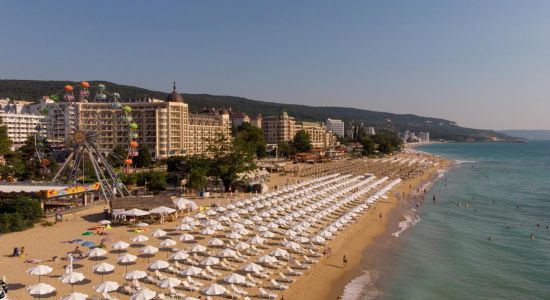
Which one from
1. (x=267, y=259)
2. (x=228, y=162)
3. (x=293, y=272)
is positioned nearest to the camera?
(x=293, y=272)

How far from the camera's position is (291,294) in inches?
769

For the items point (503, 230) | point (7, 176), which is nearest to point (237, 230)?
point (503, 230)

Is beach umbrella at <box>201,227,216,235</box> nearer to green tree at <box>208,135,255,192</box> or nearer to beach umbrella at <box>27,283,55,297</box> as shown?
beach umbrella at <box>27,283,55,297</box>

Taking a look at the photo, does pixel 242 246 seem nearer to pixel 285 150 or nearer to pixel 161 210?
pixel 161 210

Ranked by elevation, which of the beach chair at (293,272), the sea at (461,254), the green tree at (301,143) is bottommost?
the sea at (461,254)

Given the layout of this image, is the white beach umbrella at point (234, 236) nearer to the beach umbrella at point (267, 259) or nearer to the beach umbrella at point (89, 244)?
the beach umbrella at point (267, 259)

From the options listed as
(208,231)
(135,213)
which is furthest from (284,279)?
(135,213)

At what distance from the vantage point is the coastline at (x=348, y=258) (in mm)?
20375

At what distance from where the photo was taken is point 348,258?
25.8 metres

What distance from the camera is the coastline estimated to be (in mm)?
20375

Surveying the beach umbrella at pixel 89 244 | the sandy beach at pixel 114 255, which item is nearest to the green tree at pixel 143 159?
the sandy beach at pixel 114 255

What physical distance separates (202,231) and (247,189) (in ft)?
64.2

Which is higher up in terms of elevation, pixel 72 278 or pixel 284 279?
pixel 72 278

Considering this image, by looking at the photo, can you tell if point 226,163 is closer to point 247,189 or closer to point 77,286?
point 247,189
